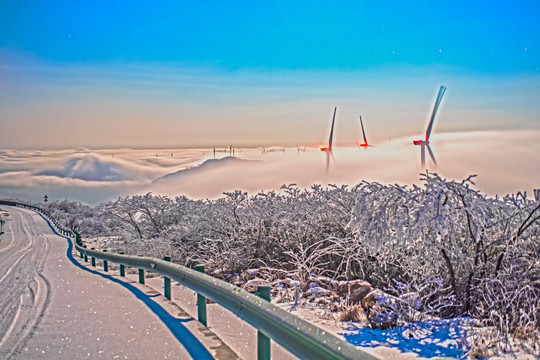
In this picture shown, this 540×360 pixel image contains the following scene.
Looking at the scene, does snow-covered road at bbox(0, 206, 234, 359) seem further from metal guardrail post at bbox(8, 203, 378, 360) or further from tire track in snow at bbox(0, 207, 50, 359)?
metal guardrail post at bbox(8, 203, 378, 360)

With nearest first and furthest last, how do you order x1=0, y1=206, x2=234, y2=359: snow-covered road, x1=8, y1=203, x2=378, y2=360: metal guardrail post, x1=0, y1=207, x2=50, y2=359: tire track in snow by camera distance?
x1=8, y1=203, x2=378, y2=360: metal guardrail post, x1=0, y1=206, x2=234, y2=359: snow-covered road, x1=0, y1=207, x2=50, y2=359: tire track in snow

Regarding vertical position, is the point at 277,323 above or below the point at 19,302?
above

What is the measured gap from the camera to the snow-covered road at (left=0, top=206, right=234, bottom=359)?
5609 mm

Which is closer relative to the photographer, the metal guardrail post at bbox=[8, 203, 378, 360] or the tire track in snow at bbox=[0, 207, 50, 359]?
the metal guardrail post at bbox=[8, 203, 378, 360]

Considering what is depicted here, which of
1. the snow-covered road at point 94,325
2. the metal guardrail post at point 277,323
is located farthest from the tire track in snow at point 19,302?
the metal guardrail post at point 277,323

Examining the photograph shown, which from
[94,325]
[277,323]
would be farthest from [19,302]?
[277,323]

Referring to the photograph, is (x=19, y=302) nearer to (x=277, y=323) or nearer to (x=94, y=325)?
(x=94, y=325)

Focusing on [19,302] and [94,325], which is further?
[19,302]

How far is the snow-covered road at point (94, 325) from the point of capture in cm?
561

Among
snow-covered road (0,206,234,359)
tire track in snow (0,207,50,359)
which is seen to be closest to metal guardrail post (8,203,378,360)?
snow-covered road (0,206,234,359)

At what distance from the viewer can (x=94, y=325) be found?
22.4 feet

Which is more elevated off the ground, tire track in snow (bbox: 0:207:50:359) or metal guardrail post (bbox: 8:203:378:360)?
metal guardrail post (bbox: 8:203:378:360)

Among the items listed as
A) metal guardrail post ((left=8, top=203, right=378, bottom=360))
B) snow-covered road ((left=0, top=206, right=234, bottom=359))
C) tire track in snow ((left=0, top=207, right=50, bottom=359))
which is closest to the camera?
A: metal guardrail post ((left=8, top=203, right=378, bottom=360))

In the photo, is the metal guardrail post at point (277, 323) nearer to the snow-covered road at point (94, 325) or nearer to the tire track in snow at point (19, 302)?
the snow-covered road at point (94, 325)
